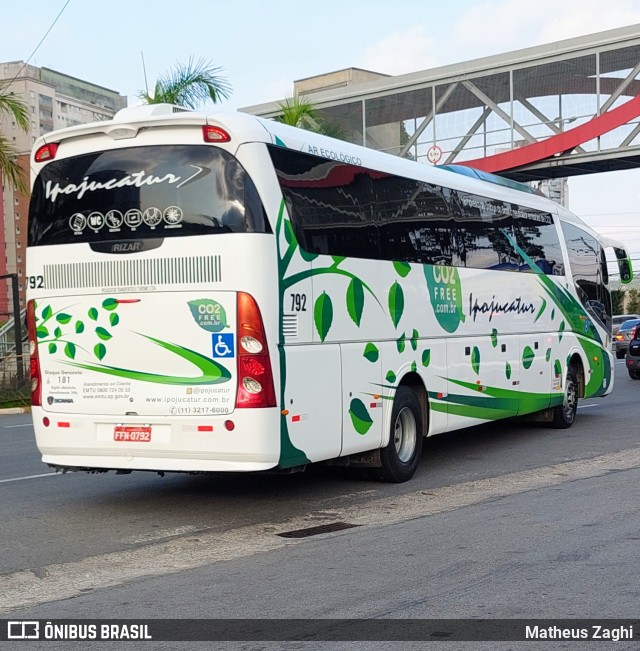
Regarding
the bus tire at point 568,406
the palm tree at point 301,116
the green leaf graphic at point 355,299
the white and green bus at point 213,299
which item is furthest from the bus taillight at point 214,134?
the palm tree at point 301,116

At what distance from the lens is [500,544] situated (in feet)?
24.2

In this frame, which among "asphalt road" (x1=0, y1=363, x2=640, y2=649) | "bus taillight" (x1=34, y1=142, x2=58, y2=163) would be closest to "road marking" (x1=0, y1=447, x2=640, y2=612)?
"asphalt road" (x1=0, y1=363, x2=640, y2=649)

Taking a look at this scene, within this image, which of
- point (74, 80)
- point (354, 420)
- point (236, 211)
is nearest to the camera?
point (236, 211)

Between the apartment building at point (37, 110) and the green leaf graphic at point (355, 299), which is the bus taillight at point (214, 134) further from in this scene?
the apartment building at point (37, 110)

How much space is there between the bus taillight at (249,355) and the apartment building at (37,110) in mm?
91869

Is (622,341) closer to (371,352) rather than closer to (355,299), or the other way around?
(371,352)

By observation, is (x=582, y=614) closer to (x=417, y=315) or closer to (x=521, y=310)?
(x=417, y=315)

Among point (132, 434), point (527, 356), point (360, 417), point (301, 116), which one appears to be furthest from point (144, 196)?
point (301, 116)

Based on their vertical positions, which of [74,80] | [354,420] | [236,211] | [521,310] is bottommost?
[354,420]

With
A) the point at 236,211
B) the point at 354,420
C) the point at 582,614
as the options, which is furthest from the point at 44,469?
the point at 582,614

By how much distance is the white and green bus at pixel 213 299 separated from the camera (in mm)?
8219

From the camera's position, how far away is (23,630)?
5.48 m

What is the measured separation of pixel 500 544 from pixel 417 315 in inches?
151

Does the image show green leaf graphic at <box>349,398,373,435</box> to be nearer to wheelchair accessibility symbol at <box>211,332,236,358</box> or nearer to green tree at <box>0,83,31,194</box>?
wheelchair accessibility symbol at <box>211,332,236,358</box>
